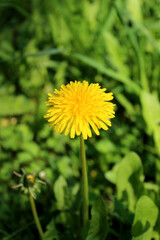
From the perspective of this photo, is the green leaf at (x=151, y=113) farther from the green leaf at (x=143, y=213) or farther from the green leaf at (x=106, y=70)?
the green leaf at (x=143, y=213)

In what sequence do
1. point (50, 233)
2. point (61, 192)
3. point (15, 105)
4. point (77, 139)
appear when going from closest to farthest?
point (50, 233)
point (61, 192)
point (77, 139)
point (15, 105)

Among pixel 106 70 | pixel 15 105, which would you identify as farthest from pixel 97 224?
pixel 15 105

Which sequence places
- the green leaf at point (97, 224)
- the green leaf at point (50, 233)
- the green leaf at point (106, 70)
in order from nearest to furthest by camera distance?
the green leaf at point (97, 224), the green leaf at point (50, 233), the green leaf at point (106, 70)

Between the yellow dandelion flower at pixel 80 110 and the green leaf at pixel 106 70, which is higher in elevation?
the green leaf at pixel 106 70

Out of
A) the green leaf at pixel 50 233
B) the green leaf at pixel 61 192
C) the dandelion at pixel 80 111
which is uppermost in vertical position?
the dandelion at pixel 80 111

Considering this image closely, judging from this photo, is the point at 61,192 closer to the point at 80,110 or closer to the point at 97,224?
the point at 97,224

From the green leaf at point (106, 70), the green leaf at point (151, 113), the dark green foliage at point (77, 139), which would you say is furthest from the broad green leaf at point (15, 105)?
the green leaf at point (151, 113)

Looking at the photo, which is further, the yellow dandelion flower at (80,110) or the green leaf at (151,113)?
the green leaf at (151,113)
